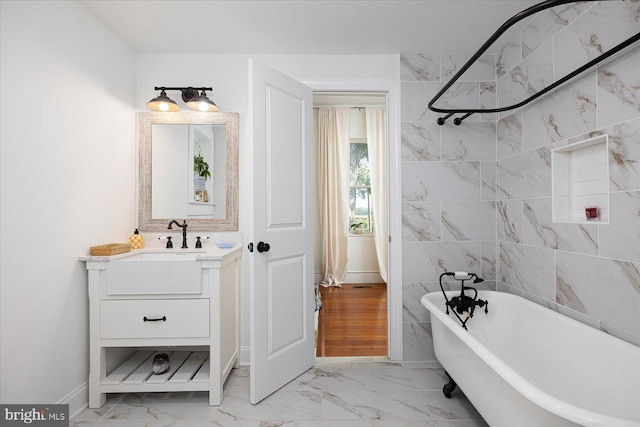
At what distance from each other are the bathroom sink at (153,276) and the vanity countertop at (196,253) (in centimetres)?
4

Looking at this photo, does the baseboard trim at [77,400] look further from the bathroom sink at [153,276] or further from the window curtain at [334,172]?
the window curtain at [334,172]

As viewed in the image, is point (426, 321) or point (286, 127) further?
point (426, 321)

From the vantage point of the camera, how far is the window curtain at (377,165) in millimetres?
4824

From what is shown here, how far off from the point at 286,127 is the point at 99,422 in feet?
6.77

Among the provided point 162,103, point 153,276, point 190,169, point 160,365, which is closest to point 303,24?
point 162,103

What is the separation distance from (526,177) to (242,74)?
220 cm

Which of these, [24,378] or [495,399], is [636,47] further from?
[24,378]

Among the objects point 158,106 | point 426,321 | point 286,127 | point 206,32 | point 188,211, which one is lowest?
point 426,321

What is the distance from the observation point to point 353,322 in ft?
11.2

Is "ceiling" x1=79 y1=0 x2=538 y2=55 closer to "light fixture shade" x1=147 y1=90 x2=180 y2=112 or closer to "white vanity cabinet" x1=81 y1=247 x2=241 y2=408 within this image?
"light fixture shade" x1=147 y1=90 x2=180 y2=112

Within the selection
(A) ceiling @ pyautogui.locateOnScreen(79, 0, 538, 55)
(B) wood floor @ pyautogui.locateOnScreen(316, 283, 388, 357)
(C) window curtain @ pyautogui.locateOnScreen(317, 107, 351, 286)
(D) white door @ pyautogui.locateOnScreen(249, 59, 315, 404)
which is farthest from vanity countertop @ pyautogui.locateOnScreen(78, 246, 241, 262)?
(C) window curtain @ pyautogui.locateOnScreen(317, 107, 351, 286)

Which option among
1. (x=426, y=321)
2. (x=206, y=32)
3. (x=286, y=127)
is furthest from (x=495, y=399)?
Result: (x=206, y=32)

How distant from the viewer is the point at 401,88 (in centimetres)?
258

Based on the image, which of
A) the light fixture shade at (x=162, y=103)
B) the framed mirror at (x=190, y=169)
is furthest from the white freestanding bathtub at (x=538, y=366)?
the light fixture shade at (x=162, y=103)
